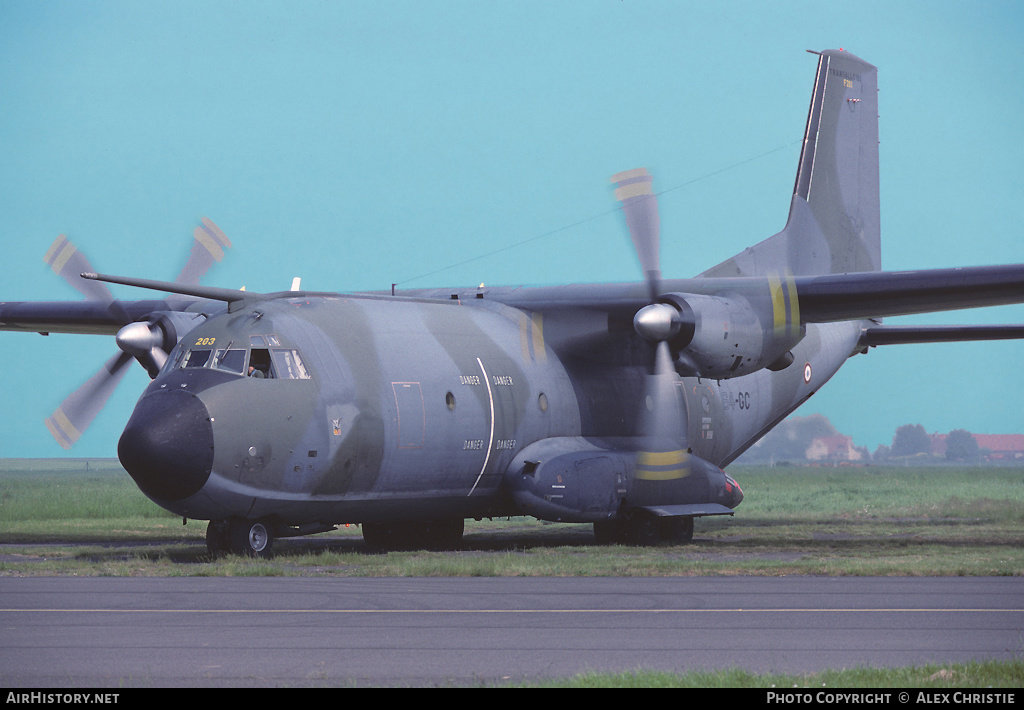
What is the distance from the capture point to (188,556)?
17.6 meters

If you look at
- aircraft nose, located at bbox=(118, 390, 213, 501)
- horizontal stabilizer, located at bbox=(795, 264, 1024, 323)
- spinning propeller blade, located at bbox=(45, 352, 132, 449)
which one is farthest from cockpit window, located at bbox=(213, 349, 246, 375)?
horizontal stabilizer, located at bbox=(795, 264, 1024, 323)

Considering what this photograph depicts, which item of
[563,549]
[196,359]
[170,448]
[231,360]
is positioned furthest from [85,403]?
[563,549]

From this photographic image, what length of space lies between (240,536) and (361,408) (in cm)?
234

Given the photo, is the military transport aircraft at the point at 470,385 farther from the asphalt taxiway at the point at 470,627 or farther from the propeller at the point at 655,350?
the asphalt taxiway at the point at 470,627

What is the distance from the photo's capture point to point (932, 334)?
24.6m

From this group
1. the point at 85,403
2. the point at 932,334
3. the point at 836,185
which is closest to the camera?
the point at 85,403

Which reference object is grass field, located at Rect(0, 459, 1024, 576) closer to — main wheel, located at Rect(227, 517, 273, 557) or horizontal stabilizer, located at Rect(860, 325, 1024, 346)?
main wheel, located at Rect(227, 517, 273, 557)

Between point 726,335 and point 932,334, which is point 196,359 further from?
point 932,334

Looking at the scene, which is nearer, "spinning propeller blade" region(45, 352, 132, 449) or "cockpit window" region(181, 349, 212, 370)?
"cockpit window" region(181, 349, 212, 370)

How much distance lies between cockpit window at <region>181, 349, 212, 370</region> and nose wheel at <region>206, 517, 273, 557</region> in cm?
207

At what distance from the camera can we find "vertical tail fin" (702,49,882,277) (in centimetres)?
2614
